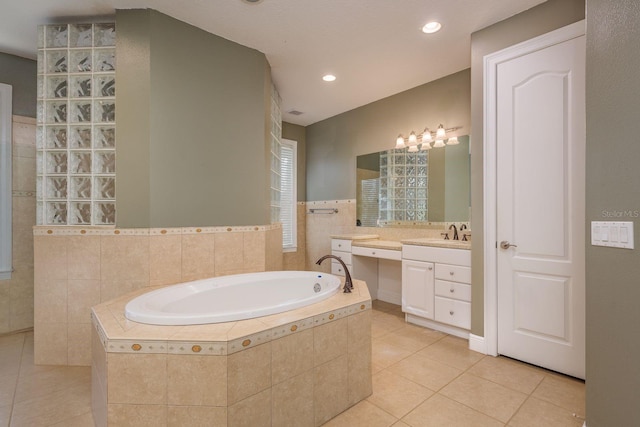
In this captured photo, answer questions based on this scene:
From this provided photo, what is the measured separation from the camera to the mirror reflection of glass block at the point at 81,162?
2.31 meters

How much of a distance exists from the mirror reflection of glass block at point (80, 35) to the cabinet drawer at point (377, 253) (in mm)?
3050

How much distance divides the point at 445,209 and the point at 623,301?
194 cm

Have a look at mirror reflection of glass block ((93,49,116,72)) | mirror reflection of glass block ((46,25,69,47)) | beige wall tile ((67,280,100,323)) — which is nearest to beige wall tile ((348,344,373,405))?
beige wall tile ((67,280,100,323))

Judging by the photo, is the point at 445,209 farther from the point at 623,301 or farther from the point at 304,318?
the point at 304,318

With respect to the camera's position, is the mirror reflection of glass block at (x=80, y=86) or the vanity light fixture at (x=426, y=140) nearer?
the mirror reflection of glass block at (x=80, y=86)

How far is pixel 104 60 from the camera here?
2309 mm

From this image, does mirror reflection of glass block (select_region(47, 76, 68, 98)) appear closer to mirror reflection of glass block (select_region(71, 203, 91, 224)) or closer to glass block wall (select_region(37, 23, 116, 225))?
glass block wall (select_region(37, 23, 116, 225))

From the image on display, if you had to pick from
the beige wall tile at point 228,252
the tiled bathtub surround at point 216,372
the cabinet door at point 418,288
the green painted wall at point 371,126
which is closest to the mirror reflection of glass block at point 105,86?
the beige wall tile at point 228,252

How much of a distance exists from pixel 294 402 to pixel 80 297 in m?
1.84

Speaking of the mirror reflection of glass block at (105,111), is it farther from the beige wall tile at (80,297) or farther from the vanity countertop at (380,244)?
the vanity countertop at (380,244)

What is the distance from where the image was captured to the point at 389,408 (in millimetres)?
1725

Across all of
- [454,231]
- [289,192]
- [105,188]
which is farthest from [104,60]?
[454,231]

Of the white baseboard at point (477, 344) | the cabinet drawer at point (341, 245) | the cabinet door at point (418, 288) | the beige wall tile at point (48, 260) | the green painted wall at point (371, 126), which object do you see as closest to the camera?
the beige wall tile at point (48, 260)

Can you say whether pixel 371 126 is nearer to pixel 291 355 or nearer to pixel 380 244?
pixel 380 244
